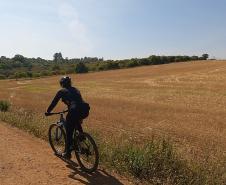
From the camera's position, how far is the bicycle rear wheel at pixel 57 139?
9.97 meters

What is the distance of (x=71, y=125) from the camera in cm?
868

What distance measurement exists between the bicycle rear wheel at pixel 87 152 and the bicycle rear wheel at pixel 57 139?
3.94 ft

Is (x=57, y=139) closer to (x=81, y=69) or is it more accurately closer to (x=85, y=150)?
(x=85, y=150)

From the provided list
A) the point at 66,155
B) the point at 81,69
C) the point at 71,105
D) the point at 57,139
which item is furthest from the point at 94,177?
the point at 81,69

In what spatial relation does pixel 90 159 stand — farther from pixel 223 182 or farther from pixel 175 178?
pixel 223 182

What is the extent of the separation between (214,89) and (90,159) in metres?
30.0

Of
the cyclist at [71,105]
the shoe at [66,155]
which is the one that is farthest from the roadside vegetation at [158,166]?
the cyclist at [71,105]

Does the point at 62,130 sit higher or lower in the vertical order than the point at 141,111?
higher

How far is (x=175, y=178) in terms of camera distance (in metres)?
7.41

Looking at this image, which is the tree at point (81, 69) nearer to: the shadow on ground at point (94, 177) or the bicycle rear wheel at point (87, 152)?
the bicycle rear wheel at point (87, 152)

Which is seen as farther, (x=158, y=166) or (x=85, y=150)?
(x=85, y=150)

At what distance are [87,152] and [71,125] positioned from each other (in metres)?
0.65

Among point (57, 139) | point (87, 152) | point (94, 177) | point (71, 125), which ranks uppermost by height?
point (71, 125)

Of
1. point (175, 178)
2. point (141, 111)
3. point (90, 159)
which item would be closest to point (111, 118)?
point (141, 111)
